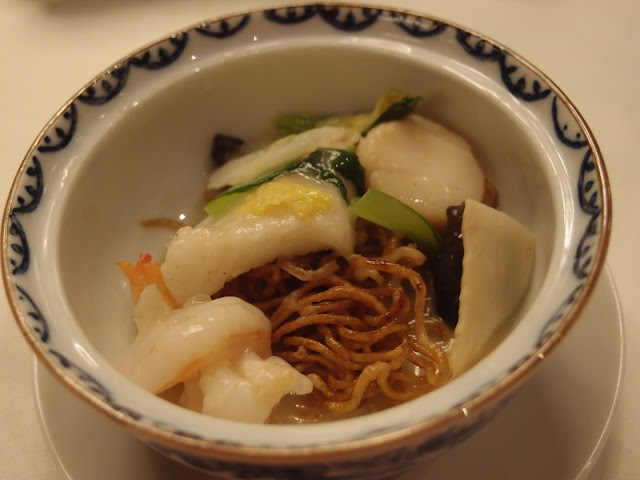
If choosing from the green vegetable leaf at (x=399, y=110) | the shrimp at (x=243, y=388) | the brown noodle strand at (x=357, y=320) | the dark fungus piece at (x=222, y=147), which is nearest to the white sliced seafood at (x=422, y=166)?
the green vegetable leaf at (x=399, y=110)

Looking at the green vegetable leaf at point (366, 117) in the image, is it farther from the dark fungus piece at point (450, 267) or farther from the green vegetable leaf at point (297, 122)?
the dark fungus piece at point (450, 267)

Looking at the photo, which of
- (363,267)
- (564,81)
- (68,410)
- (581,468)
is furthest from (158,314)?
(564,81)

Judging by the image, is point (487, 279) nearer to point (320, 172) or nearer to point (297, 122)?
point (320, 172)

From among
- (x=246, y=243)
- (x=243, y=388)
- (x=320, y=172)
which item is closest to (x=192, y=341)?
(x=243, y=388)

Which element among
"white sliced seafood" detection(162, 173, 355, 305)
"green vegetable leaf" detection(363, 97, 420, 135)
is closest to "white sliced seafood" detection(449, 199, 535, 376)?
"white sliced seafood" detection(162, 173, 355, 305)

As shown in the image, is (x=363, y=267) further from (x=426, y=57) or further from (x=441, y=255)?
(x=426, y=57)

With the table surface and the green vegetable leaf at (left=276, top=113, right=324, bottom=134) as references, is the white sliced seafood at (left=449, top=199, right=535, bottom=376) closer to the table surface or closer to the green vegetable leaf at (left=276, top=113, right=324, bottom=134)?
the table surface

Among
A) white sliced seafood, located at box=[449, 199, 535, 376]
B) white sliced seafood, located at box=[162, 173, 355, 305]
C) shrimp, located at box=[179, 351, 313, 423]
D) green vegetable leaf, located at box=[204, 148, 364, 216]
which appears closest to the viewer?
shrimp, located at box=[179, 351, 313, 423]
